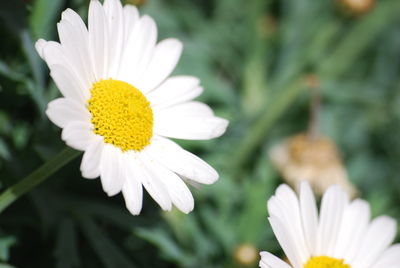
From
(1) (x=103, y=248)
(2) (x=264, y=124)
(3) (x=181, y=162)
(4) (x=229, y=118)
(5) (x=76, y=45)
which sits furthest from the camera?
(2) (x=264, y=124)

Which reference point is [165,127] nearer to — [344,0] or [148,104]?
[148,104]

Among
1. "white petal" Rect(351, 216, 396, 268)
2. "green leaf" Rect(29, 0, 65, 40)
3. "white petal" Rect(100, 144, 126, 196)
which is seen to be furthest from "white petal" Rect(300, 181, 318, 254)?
"green leaf" Rect(29, 0, 65, 40)

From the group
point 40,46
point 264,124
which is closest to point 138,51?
point 40,46

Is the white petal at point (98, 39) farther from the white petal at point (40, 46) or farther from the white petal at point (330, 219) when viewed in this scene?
the white petal at point (330, 219)

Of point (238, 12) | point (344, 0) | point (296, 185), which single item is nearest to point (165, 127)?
point (296, 185)

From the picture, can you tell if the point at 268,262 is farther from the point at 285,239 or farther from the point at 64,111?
the point at 64,111

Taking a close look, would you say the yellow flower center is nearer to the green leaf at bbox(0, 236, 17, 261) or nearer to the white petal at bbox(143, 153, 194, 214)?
the white petal at bbox(143, 153, 194, 214)
